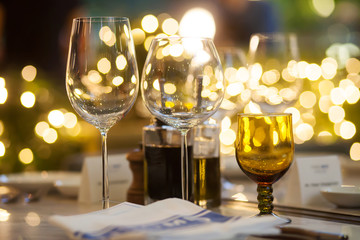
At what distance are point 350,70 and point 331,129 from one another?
511mm

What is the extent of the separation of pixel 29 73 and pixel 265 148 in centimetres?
382

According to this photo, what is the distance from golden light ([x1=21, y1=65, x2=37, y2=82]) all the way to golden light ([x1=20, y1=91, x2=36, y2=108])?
1.23 feet

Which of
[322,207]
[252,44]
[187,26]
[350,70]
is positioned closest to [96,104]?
[322,207]

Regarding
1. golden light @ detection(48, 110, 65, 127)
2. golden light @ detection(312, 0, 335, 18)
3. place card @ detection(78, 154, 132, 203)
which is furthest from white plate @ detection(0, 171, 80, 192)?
golden light @ detection(312, 0, 335, 18)

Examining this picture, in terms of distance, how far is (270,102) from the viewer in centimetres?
138

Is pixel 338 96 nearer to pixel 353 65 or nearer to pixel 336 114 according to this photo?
pixel 336 114

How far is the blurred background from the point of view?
3670 mm

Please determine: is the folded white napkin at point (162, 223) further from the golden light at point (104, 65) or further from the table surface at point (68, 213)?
the golden light at point (104, 65)

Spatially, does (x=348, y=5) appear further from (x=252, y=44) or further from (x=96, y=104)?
(x=96, y=104)

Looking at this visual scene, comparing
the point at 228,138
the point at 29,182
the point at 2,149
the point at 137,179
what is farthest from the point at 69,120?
the point at 137,179

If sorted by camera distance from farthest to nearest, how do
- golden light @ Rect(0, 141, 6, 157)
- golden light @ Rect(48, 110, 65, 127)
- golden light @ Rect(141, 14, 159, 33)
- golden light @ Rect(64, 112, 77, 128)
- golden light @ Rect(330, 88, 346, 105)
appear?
golden light @ Rect(141, 14, 159, 33)
golden light @ Rect(330, 88, 346, 105)
golden light @ Rect(64, 112, 77, 128)
golden light @ Rect(48, 110, 65, 127)
golden light @ Rect(0, 141, 6, 157)

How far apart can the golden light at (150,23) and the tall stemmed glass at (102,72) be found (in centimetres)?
498

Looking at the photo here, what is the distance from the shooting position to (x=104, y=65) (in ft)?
3.12

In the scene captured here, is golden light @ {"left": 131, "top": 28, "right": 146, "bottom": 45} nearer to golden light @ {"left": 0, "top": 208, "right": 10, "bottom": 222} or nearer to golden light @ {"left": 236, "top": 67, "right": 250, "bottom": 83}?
golden light @ {"left": 236, "top": 67, "right": 250, "bottom": 83}
